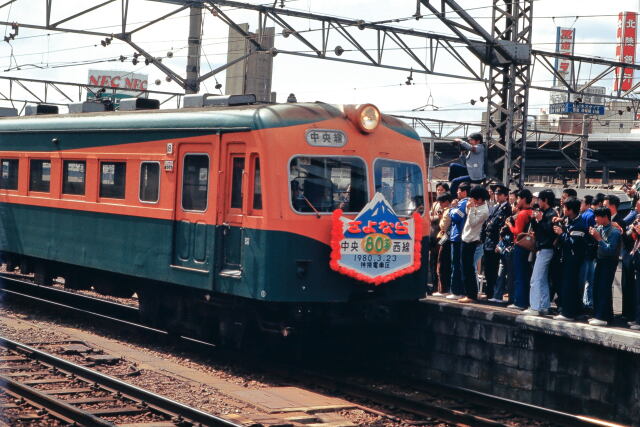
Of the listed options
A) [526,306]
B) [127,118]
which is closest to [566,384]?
[526,306]

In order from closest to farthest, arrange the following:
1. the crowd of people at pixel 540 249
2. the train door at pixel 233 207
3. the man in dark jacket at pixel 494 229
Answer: the crowd of people at pixel 540 249 → the train door at pixel 233 207 → the man in dark jacket at pixel 494 229

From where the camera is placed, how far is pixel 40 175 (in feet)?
54.3

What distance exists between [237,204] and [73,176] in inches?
181

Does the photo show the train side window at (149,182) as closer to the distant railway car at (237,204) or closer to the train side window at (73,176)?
the distant railway car at (237,204)

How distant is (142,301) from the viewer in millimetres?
14617

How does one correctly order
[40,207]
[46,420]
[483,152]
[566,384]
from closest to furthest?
[46,420] → [566,384] → [483,152] → [40,207]

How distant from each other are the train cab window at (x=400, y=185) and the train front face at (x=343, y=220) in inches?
0.6

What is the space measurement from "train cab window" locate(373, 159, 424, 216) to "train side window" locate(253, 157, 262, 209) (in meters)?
1.59

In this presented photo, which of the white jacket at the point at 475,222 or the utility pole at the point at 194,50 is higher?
the utility pole at the point at 194,50

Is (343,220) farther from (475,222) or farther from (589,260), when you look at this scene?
(589,260)

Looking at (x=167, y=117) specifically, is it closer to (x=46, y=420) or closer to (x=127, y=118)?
(x=127, y=118)

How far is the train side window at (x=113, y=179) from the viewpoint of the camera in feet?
46.5

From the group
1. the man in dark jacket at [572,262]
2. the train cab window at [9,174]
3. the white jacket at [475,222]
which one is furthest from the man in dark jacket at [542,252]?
the train cab window at [9,174]

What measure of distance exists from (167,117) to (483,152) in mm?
5120
